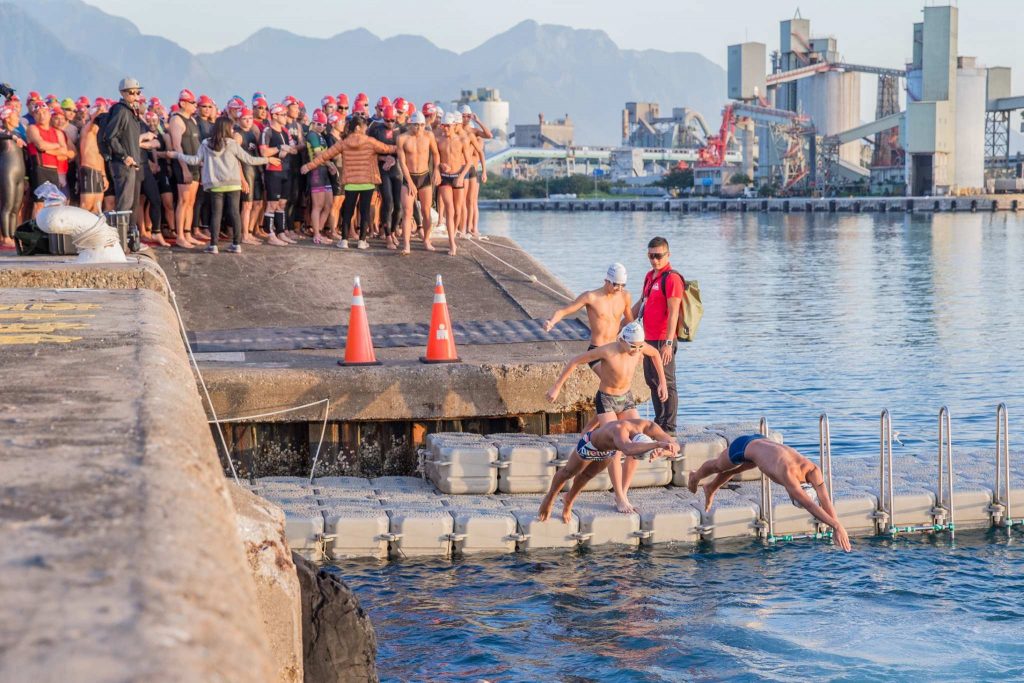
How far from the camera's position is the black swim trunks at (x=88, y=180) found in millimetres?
16406

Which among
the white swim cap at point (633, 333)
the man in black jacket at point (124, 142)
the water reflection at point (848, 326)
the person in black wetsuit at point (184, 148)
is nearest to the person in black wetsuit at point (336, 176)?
the person in black wetsuit at point (184, 148)

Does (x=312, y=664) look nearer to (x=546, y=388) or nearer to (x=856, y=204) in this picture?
(x=546, y=388)

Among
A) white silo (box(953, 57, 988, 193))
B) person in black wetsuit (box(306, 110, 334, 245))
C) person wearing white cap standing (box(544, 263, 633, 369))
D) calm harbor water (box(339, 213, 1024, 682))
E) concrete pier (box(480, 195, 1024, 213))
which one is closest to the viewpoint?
calm harbor water (box(339, 213, 1024, 682))

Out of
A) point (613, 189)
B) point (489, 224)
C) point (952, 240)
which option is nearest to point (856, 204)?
point (489, 224)

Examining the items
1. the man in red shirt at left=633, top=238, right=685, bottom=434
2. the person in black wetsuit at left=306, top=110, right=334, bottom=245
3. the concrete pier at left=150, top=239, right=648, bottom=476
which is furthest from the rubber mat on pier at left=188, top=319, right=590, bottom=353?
the person in black wetsuit at left=306, top=110, right=334, bottom=245

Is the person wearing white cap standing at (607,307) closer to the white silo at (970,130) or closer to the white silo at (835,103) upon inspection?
the white silo at (970,130)

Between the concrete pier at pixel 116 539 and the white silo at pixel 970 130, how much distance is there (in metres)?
125

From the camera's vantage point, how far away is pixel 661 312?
41.2 feet

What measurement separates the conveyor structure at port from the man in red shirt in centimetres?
51

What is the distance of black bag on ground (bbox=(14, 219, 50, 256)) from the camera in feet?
42.3

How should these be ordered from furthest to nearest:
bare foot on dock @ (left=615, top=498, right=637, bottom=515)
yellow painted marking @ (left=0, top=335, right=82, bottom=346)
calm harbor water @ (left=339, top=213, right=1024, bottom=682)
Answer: bare foot on dock @ (left=615, top=498, right=637, bottom=515)
calm harbor water @ (left=339, top=213, right=1024, bottom=682)
yellow painted marking @ (left=0, top=335, right=82, bottom=346)

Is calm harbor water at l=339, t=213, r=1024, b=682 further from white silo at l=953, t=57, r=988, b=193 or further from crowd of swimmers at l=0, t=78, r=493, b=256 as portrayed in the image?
white silo at l=953, t=57, r=988, b=193

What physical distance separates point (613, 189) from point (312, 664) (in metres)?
182

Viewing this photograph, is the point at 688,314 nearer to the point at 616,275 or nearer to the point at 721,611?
the point at 616,275
